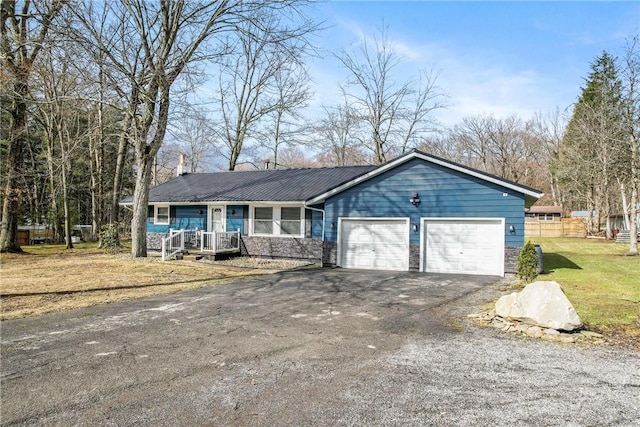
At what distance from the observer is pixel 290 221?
1623 cm

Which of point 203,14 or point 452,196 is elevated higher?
point 203,14

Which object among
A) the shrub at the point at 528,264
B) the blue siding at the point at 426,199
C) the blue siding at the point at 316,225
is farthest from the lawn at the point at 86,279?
the shrub at the point at 528,264

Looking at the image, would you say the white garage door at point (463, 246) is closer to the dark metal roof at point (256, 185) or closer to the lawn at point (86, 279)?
the dark metal roof at point (256, 185)

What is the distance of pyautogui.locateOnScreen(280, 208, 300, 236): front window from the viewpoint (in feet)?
52.9

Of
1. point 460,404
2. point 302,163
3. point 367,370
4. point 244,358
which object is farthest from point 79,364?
point 302,163

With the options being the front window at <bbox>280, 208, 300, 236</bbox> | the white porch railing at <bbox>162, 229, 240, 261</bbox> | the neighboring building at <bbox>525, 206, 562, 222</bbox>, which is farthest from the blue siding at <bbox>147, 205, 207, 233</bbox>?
the neighboring building at <bbox>525, 206, 562, 222</bbox>

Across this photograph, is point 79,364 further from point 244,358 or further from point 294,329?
point 294,329

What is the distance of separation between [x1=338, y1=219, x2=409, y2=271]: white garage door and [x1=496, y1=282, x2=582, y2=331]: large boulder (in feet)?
23.4

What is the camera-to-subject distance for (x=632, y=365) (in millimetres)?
4535

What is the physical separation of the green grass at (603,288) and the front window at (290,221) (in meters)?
8.87

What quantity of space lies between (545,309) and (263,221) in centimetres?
1232

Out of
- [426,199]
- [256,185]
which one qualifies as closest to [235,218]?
[256,185]

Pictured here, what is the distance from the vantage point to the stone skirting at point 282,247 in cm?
1570

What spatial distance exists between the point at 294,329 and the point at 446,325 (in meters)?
2.47
